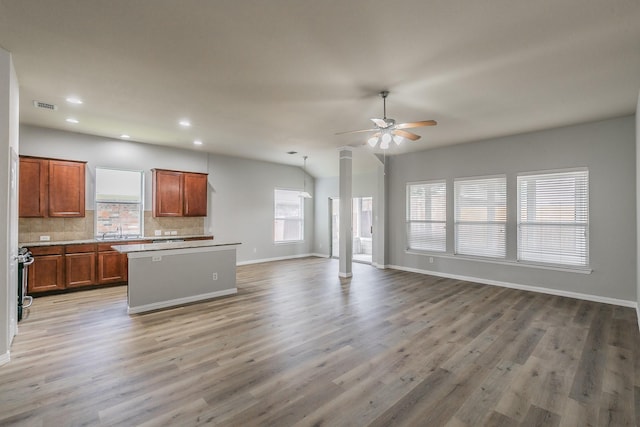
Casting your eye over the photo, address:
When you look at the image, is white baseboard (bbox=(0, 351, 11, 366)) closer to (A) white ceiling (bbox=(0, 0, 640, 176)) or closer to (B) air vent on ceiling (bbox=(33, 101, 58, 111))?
(A) white ceiling (bbox=(0, 0, 640, 176))

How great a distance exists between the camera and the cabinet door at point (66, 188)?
18.1 ft

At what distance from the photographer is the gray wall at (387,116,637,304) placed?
15.5 ft

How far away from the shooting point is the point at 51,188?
18.0 ft

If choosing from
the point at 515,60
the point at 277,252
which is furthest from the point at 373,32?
the point at 277,252

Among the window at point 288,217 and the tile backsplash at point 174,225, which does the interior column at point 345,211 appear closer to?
the window at point 288,217

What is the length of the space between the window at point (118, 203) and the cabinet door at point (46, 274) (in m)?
1.01

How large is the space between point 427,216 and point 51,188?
24.6ft

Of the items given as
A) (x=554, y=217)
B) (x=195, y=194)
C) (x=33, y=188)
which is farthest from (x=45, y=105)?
(x=554, y=217)

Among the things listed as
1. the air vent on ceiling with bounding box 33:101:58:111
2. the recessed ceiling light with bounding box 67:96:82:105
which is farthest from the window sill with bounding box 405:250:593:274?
the air vent on ceiling with bounding box 33:101:58:111

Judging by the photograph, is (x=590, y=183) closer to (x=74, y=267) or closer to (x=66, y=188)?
(x=74, y=267)

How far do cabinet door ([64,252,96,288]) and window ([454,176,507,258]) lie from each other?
7231mm

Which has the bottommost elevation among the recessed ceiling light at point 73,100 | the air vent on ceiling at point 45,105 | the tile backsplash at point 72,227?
the tile backsplash at point 72,227

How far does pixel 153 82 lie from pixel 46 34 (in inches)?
41.1

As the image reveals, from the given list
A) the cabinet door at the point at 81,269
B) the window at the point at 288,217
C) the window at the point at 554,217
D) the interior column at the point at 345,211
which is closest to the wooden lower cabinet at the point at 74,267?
the cabinet door at the point at 81,269
